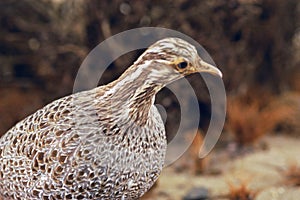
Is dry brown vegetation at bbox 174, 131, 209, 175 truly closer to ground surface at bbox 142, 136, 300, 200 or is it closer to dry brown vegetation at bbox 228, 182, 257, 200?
ground surface at bbox 142, 136, 300, 200

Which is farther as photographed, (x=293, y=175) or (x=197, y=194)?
(x=293, y=175)

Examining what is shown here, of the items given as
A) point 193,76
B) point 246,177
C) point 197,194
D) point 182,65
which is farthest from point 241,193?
point 182,65

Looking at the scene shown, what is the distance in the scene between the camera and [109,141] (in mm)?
2881

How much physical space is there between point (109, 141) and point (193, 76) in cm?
341

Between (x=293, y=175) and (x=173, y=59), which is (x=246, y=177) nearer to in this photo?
(x=293, y=175)

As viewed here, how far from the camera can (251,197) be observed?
197 inches

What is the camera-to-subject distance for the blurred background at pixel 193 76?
5914mm

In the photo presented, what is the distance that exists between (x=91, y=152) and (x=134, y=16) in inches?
132

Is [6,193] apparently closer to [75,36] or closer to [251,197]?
[251,197]

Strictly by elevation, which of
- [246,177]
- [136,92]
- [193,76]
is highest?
[136,92]

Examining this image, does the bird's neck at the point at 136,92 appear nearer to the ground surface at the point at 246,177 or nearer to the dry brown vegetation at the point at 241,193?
the dry brown vegetation at the point at 241,193

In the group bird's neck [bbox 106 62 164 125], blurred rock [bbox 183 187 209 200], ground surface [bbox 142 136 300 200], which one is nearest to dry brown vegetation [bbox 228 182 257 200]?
ground surface [bbox 142 136 300 200]

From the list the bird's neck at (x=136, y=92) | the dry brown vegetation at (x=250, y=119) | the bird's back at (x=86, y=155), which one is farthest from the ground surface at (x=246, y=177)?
the bird's neck at (x=136, y=92)

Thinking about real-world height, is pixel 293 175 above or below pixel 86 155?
below
